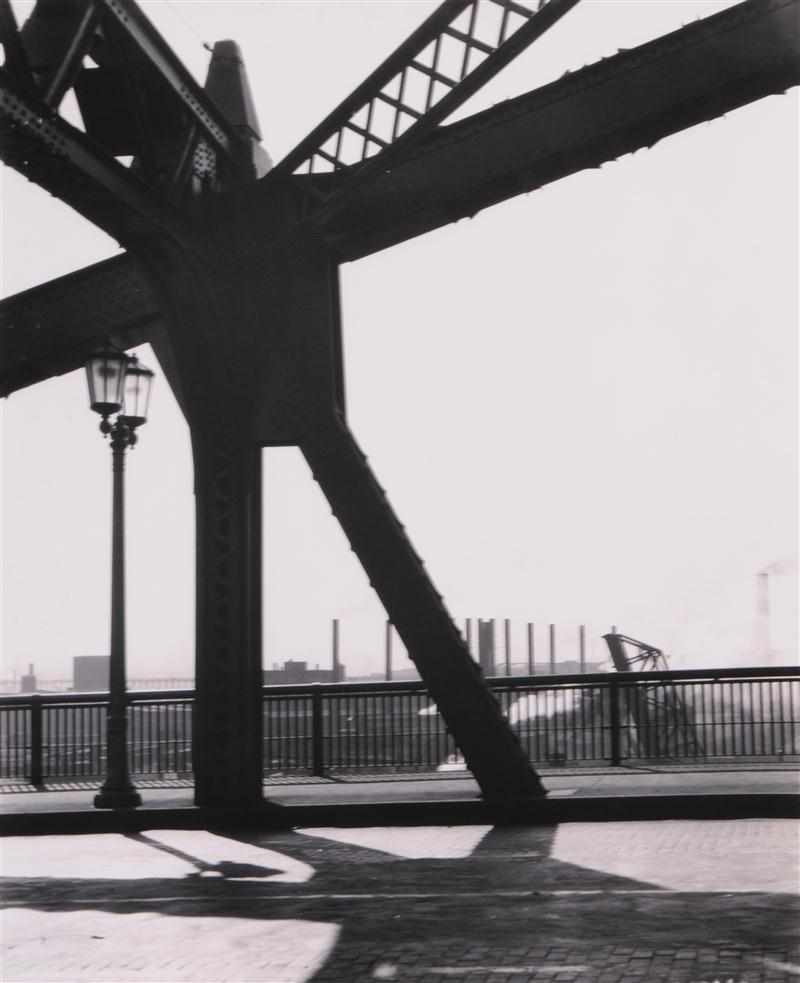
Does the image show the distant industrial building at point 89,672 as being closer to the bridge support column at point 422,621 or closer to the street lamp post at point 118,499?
the street lamp post at point 118,499

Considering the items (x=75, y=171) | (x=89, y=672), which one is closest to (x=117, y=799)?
(x=75, y=171)

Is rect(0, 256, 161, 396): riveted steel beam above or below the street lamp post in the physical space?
above

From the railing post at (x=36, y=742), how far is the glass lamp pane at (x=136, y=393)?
14.1ft

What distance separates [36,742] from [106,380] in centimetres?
540

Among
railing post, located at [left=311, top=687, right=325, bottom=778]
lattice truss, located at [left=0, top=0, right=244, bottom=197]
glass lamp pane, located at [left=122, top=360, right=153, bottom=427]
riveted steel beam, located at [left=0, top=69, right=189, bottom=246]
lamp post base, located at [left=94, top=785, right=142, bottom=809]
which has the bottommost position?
lamp post base, located at [left=94, top=785, right=142, bottom=809]

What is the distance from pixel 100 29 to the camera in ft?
37.6

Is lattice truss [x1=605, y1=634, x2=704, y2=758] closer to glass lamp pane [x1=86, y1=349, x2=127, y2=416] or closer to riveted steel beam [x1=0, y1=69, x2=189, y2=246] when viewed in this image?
glass lamp pane [x1=86, y1=349, x2=127, y2=416]

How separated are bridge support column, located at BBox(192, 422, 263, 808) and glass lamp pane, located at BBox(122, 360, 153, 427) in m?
2.27

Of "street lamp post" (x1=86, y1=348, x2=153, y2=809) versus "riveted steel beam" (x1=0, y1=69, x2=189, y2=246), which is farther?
"street lamp post" (x1=86, y1=348, x2=153, y2=809)

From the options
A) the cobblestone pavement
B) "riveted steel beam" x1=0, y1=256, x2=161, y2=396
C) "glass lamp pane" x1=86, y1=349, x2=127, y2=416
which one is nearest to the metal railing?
"glass lamp pane" x1=86, y1=349, x2=127, y2=416

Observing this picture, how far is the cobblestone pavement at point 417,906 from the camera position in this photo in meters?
7.10

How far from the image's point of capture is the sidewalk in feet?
42.7

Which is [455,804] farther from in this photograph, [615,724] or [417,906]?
[417,906]

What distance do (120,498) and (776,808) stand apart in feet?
22.7
